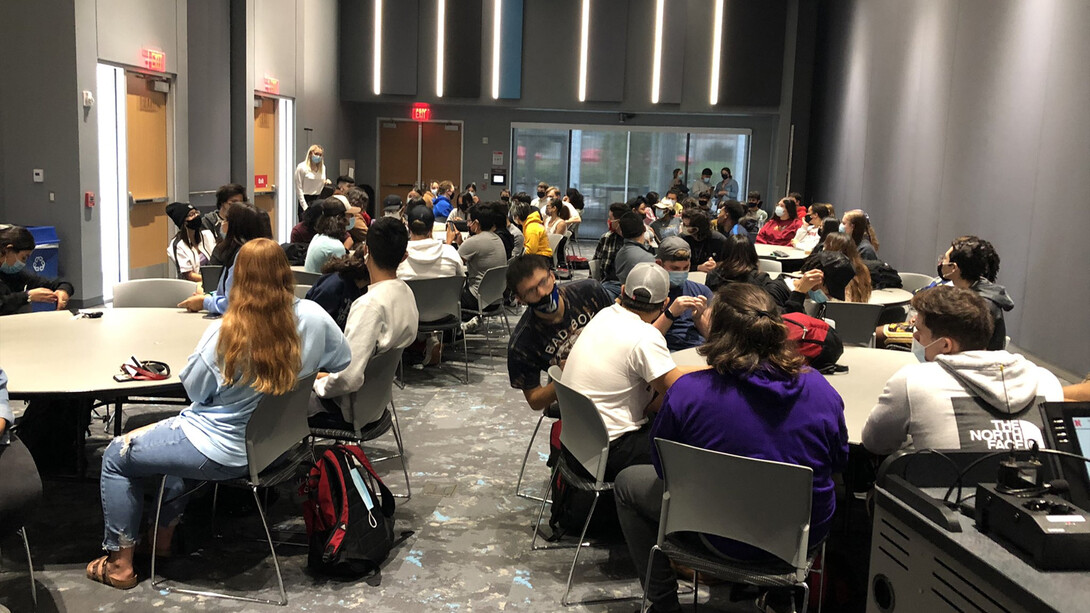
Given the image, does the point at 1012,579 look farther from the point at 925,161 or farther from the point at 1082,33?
the point at 925,161

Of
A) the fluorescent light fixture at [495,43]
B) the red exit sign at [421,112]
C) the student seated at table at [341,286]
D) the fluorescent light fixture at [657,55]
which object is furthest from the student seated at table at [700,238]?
the red exit sign at [421,112]

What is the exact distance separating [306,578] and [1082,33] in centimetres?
584

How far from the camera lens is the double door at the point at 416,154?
57.0ft

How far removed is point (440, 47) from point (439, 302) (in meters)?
11.0

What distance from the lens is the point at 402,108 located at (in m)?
17.1

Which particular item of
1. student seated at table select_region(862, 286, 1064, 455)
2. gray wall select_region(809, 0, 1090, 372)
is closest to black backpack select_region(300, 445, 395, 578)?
student seated at table select_region(862, 286, 1064, 455)

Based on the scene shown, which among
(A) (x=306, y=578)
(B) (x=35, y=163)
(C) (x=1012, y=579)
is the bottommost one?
(A) (x=306, y=578)

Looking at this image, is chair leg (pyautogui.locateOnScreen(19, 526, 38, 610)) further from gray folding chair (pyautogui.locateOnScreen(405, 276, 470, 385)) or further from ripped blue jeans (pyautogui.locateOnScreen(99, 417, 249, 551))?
gray folding chair (pyautogui.locateOnScreen(405, 276, 470, 385))

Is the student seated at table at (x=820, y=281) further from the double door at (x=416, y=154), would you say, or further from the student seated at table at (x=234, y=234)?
the double door at (x=416, y=154)

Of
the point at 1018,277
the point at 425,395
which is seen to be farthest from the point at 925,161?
the point at 425,395

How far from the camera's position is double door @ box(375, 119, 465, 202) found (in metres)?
17.4

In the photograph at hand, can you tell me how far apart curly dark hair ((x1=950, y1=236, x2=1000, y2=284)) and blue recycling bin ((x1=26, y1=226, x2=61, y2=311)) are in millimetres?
7486

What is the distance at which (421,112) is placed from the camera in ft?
55.7

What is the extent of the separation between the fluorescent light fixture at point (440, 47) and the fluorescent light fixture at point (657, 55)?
3.76 m
